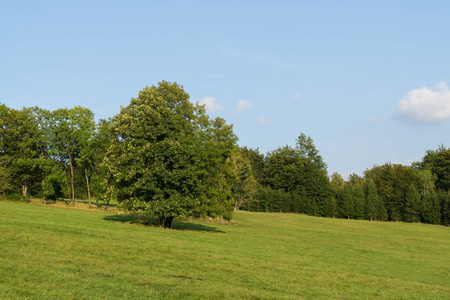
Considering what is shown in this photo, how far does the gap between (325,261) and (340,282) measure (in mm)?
9229

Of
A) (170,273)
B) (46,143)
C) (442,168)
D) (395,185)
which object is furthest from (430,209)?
(170,273)

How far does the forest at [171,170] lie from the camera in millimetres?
40188

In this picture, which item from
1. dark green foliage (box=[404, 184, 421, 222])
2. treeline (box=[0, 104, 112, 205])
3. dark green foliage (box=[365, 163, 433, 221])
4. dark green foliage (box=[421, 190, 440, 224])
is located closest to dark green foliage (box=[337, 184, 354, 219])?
dark green foliage (box=[365, 163, 433, 221])

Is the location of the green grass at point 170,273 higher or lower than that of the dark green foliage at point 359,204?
lower

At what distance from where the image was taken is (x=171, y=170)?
4084 cm

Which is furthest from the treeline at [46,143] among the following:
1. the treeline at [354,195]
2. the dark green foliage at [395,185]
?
the dark green foliage at [395,185]

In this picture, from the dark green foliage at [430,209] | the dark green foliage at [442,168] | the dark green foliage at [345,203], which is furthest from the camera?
the dark green foliage at [442,168]

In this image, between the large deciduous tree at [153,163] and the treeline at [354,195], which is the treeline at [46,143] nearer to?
the large deciduous tree at [153,163]

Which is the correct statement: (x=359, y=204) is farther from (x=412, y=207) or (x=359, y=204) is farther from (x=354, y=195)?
(x=412, y=207)

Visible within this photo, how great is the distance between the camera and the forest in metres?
40.2

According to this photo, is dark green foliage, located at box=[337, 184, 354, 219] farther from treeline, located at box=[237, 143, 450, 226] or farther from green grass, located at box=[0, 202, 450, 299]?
green grass, located at box=[0, 202, 450, 299]

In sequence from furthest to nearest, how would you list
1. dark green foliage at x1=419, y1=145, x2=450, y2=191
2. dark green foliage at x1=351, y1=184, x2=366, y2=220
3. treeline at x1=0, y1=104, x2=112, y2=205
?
dark green foliage at x1=419, y1=145, x2=450, y2=191, dark green foliage at x1=351, y1=184, x2=366, y2=220, treeline at x1=0, y1=104, x2=112, y2=205

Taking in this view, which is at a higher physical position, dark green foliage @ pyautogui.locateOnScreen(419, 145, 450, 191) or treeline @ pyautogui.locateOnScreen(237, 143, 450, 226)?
dark green foliage @ pyautogui.locateOnScreen(419, 145, 450, 191)

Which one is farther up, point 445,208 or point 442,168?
point 442,168
